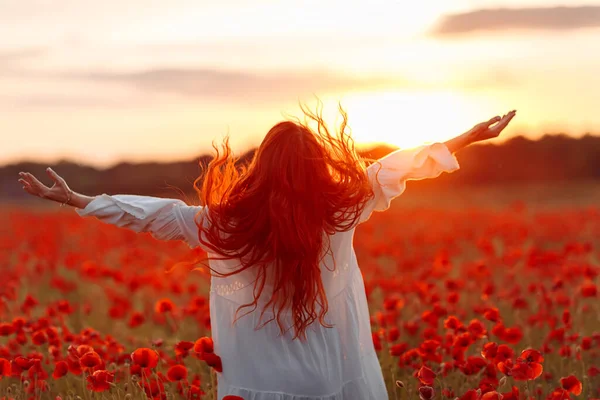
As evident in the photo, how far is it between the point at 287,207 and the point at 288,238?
0.43 ft

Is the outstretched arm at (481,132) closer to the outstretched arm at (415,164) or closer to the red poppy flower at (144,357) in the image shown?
the outstretched arm at (415,164)

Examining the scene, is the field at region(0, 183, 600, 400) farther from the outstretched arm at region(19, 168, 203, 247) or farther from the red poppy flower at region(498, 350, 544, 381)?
the outstretched arm at region(19, 168, 203, 247)

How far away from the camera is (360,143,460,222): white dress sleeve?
3441mm

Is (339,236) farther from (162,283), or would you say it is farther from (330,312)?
(162,283)

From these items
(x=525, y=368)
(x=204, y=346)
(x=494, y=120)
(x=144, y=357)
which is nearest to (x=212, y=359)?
(x=204, y=346)

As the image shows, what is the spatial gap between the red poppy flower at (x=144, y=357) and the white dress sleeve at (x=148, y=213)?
0.50m

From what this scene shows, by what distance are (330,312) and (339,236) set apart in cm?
37

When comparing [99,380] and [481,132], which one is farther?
[481,132]

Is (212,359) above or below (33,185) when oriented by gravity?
below

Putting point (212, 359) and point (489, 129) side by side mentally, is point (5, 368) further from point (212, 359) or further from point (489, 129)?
point (489, 129)

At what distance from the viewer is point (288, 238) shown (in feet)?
10.3

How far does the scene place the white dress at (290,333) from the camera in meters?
3.34

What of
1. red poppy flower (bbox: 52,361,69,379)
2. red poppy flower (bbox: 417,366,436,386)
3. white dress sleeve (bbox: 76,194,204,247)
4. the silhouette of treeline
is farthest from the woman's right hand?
the silhouette of treeline

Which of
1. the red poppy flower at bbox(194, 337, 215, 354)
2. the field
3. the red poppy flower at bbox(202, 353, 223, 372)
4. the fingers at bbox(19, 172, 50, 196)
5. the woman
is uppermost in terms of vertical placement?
the fingers at bbox(19, 172, 50, 196)
